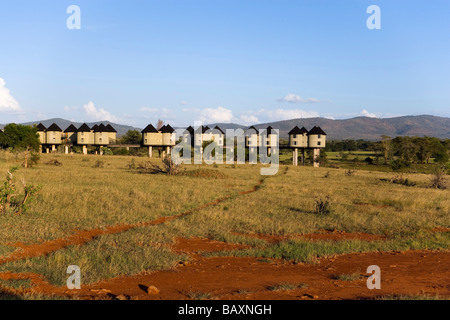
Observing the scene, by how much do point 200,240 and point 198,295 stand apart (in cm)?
523

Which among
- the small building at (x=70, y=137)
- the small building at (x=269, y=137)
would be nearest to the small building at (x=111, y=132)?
the small building at (x=70, y=137)

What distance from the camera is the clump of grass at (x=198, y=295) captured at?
22.7ft

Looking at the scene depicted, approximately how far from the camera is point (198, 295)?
7059 mm

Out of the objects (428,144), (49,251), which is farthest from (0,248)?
(428,144)

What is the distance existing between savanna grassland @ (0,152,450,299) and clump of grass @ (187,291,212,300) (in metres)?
0.02

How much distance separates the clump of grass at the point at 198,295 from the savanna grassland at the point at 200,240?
17 mm

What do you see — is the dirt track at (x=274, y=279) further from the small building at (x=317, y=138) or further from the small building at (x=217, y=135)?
the small building at (x=217, y=135)

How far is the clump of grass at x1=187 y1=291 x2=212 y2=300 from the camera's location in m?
6.91

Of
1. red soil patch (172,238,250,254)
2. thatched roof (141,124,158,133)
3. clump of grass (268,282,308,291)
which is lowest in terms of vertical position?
red soil patch (172,238,250,254)

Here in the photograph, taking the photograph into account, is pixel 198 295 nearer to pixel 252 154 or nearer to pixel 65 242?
pixel 65 242

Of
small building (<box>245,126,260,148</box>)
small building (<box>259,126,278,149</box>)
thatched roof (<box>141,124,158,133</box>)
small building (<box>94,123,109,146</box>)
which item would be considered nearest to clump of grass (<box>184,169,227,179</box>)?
small building (<box>259,126,278,149</box>)

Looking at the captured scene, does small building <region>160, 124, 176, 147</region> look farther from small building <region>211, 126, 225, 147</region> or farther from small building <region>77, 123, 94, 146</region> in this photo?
small building <region>77, 123, 94, 146</region>

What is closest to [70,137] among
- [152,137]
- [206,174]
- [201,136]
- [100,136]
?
[100,136]

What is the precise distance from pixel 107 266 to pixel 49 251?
8.14ft
